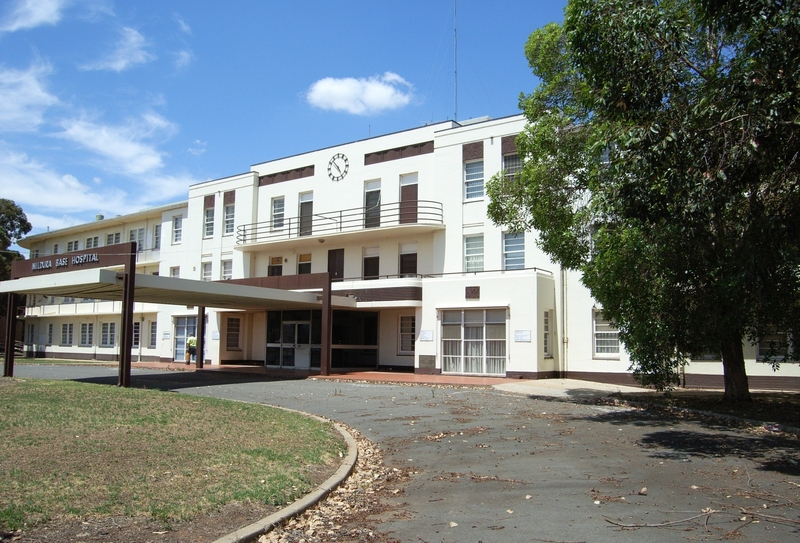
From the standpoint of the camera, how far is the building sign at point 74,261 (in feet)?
76.2

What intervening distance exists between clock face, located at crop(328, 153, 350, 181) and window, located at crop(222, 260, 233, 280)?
8465mm

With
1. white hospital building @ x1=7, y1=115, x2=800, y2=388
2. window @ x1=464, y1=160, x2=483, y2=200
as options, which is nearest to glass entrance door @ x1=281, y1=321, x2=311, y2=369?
white hospital building @ x1=7, y1=115, x2=800, y2=388

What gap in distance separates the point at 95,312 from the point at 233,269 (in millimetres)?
12338

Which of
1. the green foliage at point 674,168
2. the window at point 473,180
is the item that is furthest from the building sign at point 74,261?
the window at point 473,180

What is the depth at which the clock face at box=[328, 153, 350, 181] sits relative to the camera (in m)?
33.7

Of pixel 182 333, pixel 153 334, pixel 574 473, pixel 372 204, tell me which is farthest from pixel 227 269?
pixel 574 473

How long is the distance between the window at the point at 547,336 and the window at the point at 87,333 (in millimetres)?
32498

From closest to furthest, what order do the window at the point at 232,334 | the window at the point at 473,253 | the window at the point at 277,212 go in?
the window at the point at 473,253, the window at the point at 232,334, the window at the point at 277,212

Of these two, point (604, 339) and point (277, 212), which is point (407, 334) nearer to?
point (604, 339)

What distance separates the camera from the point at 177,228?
41.0 meters

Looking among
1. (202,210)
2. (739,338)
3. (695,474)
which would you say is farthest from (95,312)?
(695,474)

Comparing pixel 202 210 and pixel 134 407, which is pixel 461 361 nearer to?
pixel 134 407

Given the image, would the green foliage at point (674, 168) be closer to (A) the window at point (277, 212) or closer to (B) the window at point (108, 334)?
(A) the window at point (277, 212)

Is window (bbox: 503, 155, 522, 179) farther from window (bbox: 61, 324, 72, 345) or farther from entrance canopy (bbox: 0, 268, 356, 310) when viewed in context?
window (bbox: 61, 324, 72, 345)
